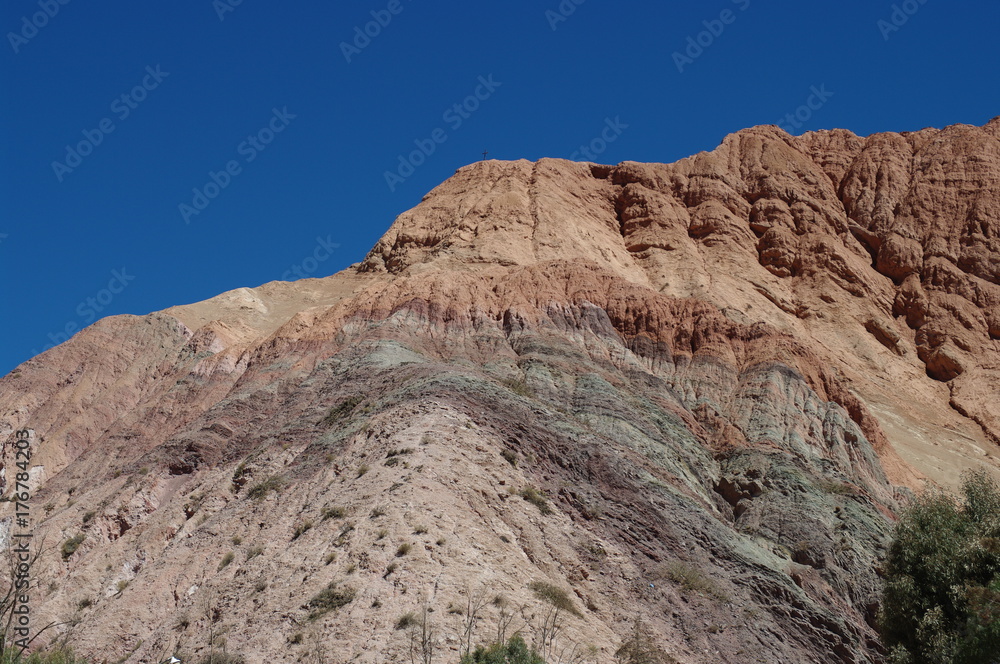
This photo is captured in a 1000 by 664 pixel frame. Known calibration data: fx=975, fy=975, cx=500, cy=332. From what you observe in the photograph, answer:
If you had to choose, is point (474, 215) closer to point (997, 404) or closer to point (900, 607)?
point (997, 404)

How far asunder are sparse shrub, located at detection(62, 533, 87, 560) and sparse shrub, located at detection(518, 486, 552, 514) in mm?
16182

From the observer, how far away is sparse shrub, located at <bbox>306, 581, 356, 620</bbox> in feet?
77.5

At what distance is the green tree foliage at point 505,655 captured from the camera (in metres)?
21.5

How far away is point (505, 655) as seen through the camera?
865 inches

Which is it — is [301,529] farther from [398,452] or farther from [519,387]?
[519,387]

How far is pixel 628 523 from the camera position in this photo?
31.0 metres

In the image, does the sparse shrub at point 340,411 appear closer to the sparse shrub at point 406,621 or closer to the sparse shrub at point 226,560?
the sparse shrub at point 226,560

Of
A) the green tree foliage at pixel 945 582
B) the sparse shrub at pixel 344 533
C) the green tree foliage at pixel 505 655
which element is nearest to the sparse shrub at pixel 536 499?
the sparse shrub at pixel 344 533

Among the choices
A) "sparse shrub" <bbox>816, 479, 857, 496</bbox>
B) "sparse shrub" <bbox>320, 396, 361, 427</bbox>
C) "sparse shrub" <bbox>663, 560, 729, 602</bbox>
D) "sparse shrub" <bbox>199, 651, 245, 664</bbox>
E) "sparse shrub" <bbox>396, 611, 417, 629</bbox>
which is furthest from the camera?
"sparse shrub" <bbox>816, 479, 857, 496</bbox>

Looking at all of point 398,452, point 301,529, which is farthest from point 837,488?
point 301,529

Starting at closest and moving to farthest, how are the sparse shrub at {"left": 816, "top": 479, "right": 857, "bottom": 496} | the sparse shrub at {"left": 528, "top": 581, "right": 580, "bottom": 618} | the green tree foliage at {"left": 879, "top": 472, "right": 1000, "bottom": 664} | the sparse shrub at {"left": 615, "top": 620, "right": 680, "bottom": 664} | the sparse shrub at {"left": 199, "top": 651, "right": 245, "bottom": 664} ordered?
the green tree foliage at {"left": 879, "top": 472, "right": 1000, "bottom": 664}, the sparse shrub at {"left": 199, "top": 651, "right": 245, "bottom": 664}, the sparse shrub at {"left": 615, "top": 620, "right": 680, "bottom": 664}, the sparse shrub at {"left": 528, "top": 581, "right": 580, "bottom": 618}, the sparse shrub at {"left": 816, "top": 479, "right": 857, "bottom": 496}

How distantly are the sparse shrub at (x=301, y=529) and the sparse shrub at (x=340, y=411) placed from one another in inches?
293

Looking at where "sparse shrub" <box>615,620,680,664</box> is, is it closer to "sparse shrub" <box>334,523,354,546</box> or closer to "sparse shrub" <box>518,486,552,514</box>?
"sparse shrub" <box>518,486,552,514</box>

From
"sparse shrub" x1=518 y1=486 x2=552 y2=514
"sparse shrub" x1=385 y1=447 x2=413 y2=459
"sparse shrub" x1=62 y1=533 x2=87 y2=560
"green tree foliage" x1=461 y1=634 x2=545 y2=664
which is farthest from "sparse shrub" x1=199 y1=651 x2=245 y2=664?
"sparse shrub" x1=62 y1=533 x2=87 y2=560
